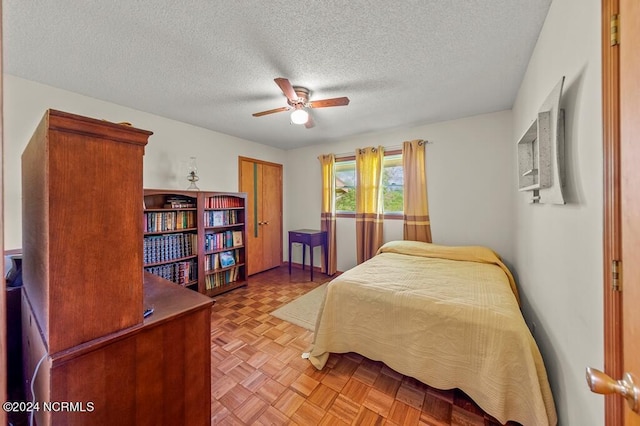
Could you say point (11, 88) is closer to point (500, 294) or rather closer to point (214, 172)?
point (214, 172)

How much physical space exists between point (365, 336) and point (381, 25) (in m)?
2.08

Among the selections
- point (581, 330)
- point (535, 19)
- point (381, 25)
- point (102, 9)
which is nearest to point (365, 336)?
point (581, 330)

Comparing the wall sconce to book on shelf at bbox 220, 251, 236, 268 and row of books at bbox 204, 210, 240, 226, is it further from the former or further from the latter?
book on shelf at bbox 220, 251, 236, 268

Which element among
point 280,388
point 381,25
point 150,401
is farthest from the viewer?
point 280,388

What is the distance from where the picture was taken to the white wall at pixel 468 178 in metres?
2.77

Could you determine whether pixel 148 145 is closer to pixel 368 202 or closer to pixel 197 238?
pixel 197 238

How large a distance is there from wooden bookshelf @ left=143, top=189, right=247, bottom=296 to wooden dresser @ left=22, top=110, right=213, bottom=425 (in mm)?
1793

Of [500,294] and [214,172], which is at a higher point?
[214,172]

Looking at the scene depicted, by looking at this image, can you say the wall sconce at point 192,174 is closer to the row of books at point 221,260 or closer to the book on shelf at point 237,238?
the book on shelf at point 237,238

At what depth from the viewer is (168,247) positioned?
2766 millimetres

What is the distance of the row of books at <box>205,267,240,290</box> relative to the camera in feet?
10.5

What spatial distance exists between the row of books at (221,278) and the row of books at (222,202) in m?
0.95

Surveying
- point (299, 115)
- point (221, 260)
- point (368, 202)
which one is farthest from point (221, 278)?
point (299, 115)

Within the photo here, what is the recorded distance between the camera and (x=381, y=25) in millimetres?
1438
